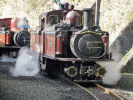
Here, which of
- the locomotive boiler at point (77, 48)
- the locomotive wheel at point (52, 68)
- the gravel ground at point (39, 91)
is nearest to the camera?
the gravel ground at point (39, 91)

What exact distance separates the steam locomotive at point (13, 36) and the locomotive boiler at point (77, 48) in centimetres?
709

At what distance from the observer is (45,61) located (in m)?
10.5

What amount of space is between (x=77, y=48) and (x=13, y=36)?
10.2 metres

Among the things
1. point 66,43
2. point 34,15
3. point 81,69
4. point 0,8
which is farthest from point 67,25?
point 0,8

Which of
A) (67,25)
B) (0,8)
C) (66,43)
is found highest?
(0,8)

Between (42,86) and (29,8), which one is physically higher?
(29,8)

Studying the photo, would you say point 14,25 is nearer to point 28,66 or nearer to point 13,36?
point 13,36

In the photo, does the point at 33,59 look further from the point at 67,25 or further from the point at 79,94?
the point at 79,94

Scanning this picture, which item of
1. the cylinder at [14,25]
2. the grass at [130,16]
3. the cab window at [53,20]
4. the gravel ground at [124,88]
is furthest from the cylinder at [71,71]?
the cylinder at [14,25]

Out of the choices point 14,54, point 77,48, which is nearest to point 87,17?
point 77,48

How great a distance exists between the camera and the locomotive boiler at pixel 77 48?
8516 mm

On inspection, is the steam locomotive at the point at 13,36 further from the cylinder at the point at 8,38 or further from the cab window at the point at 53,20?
the cab window at the point at 53,20

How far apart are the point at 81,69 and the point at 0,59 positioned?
35.7 ft

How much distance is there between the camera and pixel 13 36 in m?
17.8
